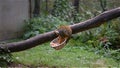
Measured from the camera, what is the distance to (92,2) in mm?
17250

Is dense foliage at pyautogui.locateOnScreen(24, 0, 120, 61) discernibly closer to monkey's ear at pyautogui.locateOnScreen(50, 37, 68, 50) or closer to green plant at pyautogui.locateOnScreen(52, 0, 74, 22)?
green plant at pyautogui.locateOnScreen(52, 0, 74, 22)

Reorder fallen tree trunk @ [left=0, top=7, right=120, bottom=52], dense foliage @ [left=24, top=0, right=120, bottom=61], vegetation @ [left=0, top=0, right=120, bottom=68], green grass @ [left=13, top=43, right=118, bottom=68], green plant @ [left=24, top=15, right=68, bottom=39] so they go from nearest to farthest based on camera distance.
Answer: fallen tree trunk @ [left=0, top=7, right=120, bottom=52] → green grass @ [left=13, top=43, right=118, bottom=68] → vegetation @ [left=0, top=0, right=120, bottom=68] → dense foliage @ [left=24, top=0, right=120, bottom=61] → green plant @ [left=24, top=15, right=68, bottom=39]

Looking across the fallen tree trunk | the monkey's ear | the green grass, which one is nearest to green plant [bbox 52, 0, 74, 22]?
the green grass

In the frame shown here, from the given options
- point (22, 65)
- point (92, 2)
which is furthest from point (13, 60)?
point (92, 2)

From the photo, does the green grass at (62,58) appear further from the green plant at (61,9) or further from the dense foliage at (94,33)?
the green plant at (61,9)

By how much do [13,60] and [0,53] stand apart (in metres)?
0.37

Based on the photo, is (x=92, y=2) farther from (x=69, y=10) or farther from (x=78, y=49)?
(x=78, y=49)

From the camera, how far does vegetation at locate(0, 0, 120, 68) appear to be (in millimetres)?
6959

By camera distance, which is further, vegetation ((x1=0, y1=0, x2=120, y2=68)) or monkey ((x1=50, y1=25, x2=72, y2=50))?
vegetation ((x1=0, y1=0, x2=120, y2=68))

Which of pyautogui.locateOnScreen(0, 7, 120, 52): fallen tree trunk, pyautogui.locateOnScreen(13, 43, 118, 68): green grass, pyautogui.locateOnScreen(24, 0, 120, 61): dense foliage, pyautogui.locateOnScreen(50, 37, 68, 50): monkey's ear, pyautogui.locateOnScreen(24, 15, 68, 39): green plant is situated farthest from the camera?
pyautogui.locateOnScreen(24, 15, 68, 39): green plant

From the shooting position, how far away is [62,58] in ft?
24.5

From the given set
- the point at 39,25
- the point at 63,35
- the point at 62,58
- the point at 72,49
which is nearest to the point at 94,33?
the point at 72,49

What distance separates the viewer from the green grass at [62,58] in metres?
6.84

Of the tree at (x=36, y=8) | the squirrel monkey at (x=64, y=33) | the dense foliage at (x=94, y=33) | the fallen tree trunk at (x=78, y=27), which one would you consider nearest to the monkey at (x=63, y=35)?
the squirrel monkey at (x=64, y=33)
